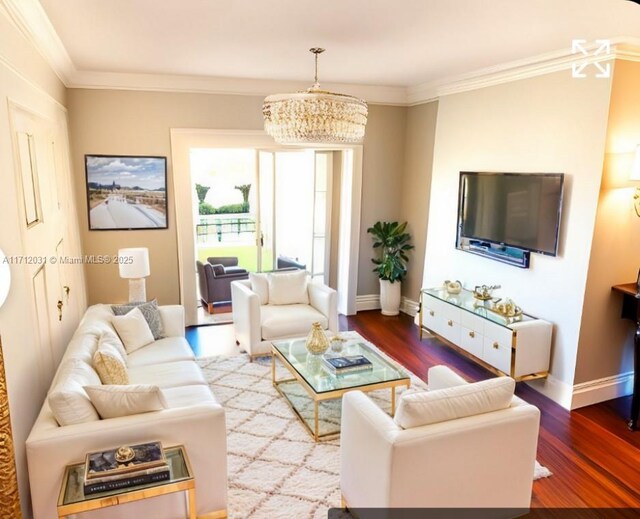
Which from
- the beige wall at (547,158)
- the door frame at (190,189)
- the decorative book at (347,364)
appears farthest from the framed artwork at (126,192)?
the beige wall at (547,158)

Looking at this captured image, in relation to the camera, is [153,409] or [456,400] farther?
[153,409]

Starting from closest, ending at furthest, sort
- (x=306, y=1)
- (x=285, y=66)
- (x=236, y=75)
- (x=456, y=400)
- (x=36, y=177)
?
(x=456, y=400)
(x=306, y=1)
(x=36, y=177)
(x=285, y=66)
(x=236, y=75)

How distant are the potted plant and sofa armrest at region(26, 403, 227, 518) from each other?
387 cm

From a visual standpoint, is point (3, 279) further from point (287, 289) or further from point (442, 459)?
point (287, 289)

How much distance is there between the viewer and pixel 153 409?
2.56m

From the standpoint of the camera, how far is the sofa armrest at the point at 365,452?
2.27 meters

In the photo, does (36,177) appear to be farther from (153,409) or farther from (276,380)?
(276,380)

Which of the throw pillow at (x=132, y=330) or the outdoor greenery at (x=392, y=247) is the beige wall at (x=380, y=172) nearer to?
the outdoor greenery at (x=392, y=247)

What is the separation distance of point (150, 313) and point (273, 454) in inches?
67.6

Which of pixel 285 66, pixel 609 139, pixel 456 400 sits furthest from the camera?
pixel 285 66

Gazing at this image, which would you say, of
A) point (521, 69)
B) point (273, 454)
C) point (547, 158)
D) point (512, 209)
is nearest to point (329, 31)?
point (521, 69)

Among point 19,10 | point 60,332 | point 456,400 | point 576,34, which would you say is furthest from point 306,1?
point 60,332

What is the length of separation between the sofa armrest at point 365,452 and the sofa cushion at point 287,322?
6.88 ft

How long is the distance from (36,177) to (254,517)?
2.52 metres
